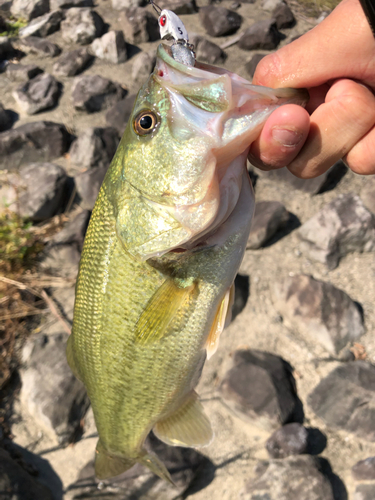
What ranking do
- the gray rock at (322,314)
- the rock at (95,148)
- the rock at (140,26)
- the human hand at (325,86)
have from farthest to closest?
the rock at (140,26) → the rock at (95,148) → the gray rock at (322,314) → the human hand at (325,86)

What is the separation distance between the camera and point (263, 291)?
3.38 m

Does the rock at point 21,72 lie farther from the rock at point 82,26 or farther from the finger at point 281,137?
the finger at point 281,137

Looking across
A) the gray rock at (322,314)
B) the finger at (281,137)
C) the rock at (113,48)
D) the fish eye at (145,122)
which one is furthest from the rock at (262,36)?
the fish eye at (145,122)

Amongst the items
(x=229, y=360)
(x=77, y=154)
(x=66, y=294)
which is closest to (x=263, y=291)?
(x=229, y=360)

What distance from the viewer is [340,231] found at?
331 cm

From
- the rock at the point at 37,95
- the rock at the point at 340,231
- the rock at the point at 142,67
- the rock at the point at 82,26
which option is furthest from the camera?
the rock at the point at 82,26

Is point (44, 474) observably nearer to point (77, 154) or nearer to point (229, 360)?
point (229, 360)

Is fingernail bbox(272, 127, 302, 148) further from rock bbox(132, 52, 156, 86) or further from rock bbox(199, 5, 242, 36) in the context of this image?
rock bbox(199, 5, 242, 36)

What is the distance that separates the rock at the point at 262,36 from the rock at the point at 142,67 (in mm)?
1445

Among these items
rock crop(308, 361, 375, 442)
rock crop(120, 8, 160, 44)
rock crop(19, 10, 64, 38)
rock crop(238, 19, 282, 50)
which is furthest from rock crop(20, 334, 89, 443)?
rock crop(19, 10, 64, 38)

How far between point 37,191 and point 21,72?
298 centimetres

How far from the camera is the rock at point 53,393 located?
116 inches

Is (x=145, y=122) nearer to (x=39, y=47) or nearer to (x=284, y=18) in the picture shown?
(x=284, y=18)

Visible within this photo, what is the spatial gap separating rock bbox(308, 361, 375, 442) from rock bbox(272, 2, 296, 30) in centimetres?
521
